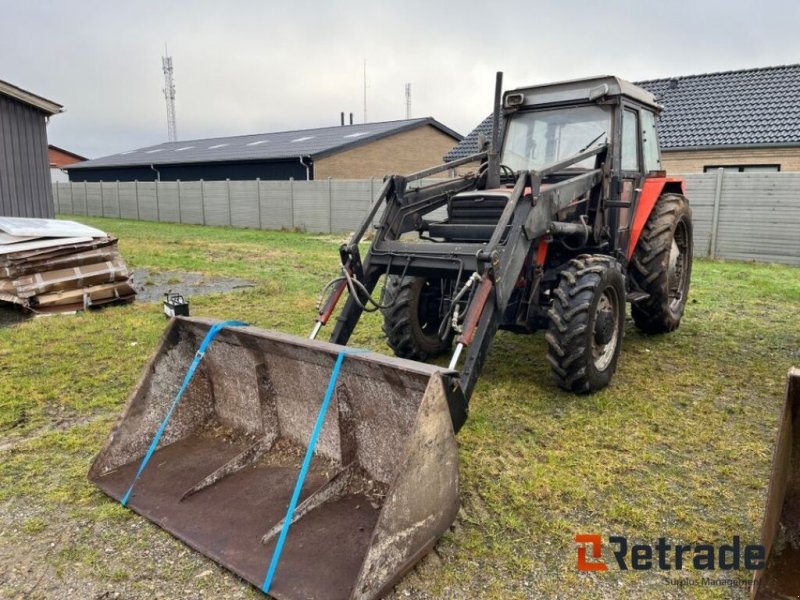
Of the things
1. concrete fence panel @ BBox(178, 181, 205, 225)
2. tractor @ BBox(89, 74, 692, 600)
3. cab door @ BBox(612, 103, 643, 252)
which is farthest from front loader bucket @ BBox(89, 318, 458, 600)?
concrete fence panel @ BBox(178, 181, 205, 225)

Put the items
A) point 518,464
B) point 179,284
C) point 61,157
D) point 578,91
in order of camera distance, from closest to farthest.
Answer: point 518,464
point 578,91
point 179,284
point 61,157

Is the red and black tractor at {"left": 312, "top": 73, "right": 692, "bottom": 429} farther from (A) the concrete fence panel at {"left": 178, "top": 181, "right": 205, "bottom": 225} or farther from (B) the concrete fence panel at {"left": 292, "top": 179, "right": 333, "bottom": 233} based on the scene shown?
(A) the concrete fence panel at {"left": 178, "top": 181, "right": 205, "bottom": 225}

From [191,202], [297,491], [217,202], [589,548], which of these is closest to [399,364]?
[297,491]

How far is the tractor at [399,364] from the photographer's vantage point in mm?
2625

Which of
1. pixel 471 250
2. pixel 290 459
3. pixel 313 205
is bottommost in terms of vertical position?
pixel 290 459

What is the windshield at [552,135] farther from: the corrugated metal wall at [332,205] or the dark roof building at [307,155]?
the dark roof building at [307,155]

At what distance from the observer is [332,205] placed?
19844 millimetres

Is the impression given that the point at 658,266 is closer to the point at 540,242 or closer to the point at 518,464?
the point at 540,242

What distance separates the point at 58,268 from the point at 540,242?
19.6 feet

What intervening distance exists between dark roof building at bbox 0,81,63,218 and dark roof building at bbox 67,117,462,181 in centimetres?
1314

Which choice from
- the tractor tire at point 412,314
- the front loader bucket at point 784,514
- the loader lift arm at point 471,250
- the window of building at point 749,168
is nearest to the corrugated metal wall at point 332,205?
the tractor tire at point 412,314

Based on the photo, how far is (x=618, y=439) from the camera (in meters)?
Result: 3.85

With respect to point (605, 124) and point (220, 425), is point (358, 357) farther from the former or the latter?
point (605, 124)

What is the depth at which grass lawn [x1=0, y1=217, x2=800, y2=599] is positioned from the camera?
258 cm
